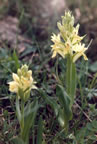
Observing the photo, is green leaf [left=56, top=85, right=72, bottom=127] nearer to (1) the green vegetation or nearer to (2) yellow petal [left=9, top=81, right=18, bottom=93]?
(1) the green vegetation

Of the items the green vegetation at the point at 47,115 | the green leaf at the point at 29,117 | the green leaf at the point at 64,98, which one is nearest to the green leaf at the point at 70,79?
the green vegetation at the point at 47,115

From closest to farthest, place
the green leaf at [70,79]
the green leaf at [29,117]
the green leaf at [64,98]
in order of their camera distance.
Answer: the green leaf at [29,117], the green leaf at [64,98], the green leaf at [70,79]

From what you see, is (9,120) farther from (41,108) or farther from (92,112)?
(92,112)

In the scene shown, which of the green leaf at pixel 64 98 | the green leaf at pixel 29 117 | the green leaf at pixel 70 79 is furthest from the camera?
the green leaf at pixel 70 79

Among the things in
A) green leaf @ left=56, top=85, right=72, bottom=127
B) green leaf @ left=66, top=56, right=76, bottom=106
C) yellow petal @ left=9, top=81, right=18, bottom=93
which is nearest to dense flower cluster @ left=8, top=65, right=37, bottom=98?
yellow petal @ left=9, top=81, right=18, bottom=93

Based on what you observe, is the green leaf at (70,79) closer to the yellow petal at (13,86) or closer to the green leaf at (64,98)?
the green leaf at (64,98)

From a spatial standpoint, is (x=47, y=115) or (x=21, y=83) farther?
(x=47, y=115)

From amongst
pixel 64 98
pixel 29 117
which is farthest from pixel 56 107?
pixel 29 117

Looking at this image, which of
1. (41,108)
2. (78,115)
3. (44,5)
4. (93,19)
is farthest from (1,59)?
(44,5)

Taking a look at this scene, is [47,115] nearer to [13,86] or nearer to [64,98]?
[64,98]

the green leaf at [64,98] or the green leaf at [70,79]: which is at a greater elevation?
the green leaf at [70,79]

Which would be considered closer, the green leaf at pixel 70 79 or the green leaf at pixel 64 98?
the green leaf at pixel 64 98
